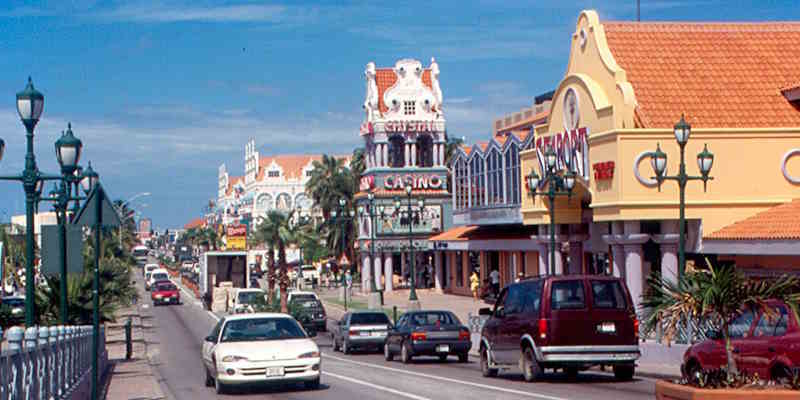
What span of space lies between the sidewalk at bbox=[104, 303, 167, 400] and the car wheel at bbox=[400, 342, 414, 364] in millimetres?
6656

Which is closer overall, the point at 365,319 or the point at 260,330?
the point at 260,330

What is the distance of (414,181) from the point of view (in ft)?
239

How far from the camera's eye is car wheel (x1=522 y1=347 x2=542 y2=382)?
21266 mm

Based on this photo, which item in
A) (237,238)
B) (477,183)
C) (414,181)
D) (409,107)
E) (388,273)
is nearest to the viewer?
(477,183)

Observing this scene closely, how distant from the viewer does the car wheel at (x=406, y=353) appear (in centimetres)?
2963

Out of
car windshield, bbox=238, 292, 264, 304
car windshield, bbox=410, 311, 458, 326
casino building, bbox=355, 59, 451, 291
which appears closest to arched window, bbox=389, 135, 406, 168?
casino building, bbox=355, 59, 451, 291

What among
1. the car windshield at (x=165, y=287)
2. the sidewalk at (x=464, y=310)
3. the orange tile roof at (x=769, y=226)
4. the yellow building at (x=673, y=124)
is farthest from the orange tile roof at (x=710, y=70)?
the car windshield at (x=165, y=287)

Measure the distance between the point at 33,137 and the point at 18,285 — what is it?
247ft

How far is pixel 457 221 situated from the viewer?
6419 centimetres

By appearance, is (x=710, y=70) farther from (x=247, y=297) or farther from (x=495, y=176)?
(x=247, y=297)

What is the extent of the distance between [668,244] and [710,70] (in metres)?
7.37

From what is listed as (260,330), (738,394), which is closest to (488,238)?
(260,330)

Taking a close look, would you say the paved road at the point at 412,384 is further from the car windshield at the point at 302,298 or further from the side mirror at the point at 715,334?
the car windshield at the point at 302,298

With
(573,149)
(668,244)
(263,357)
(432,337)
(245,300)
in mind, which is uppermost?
(573,149)
